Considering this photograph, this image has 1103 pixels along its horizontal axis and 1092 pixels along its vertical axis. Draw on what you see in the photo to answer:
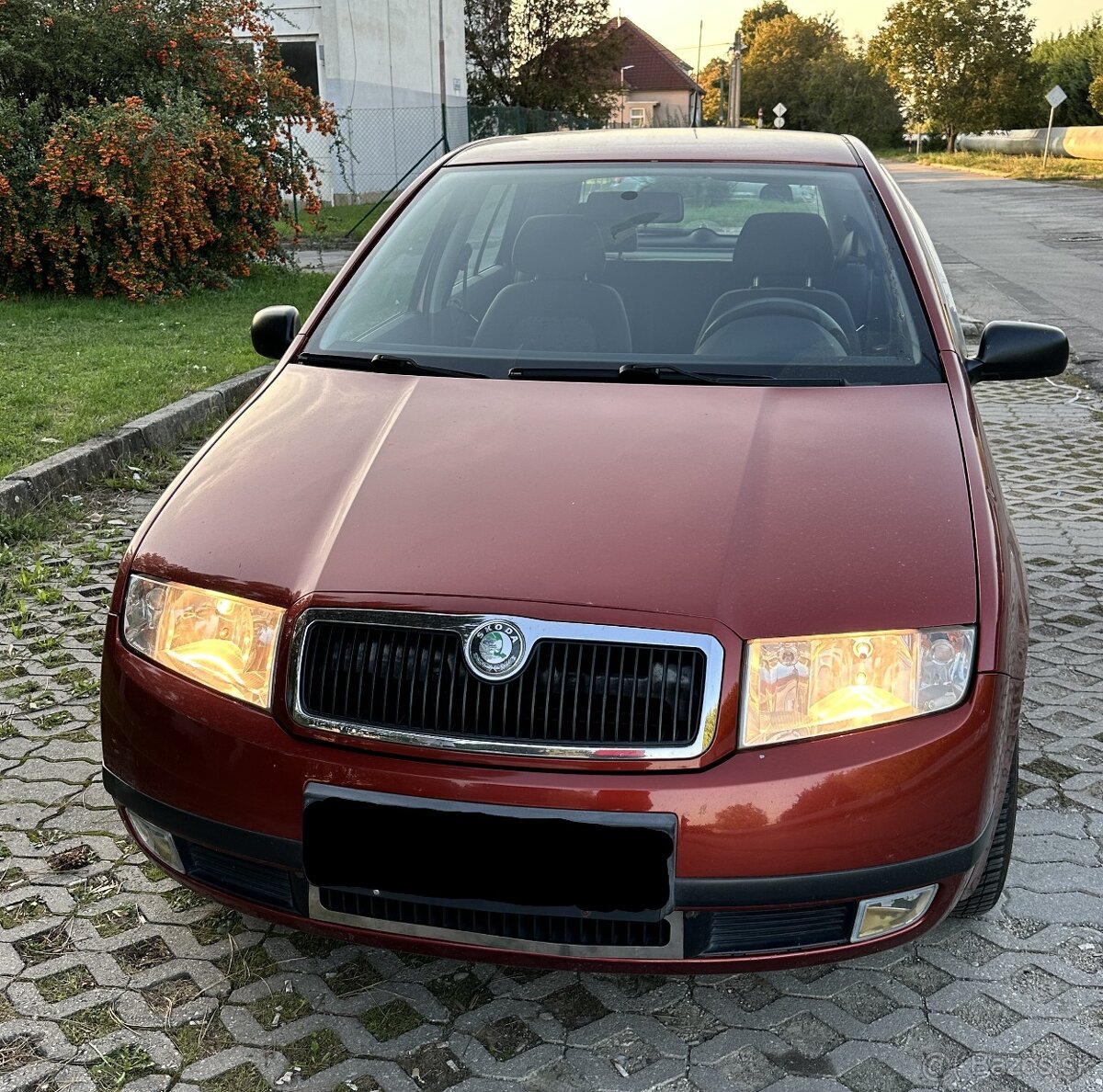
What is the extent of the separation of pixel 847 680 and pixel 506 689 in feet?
1.95

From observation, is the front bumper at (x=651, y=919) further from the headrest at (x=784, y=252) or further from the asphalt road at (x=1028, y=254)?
the asphalt road at (x=1028, y=254)

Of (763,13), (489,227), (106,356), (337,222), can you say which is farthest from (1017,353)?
(763,13)

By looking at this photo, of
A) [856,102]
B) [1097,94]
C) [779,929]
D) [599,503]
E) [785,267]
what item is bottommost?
[779,929]

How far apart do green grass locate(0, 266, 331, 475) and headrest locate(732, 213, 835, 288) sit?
12.0ft

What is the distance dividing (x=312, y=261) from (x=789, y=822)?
48.9 ft

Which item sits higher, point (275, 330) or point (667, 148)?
point (667, 148)

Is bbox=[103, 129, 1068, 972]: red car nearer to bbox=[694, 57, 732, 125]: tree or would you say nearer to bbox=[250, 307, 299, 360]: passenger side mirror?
bbox=[250, 307, 299, 360]: passenger side mirror

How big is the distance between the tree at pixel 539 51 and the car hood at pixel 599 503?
36370 millimetres

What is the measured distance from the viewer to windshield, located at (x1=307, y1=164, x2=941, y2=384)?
307 cm

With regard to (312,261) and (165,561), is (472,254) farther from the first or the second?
(312,261)

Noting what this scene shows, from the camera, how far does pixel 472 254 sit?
12.3 ft

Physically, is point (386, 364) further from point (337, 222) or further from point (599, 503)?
point (337, 222)

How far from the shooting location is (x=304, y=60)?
24.0 metres

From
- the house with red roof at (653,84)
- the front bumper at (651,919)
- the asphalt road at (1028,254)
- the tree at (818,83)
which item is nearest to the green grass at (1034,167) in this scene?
→ the asphalt road at (1028,254)
